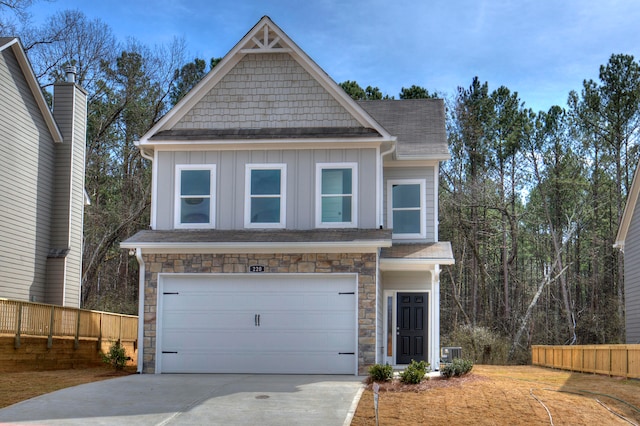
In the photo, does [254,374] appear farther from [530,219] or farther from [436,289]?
[530,219]

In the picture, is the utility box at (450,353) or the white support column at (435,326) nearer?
the white support column at (435,326)

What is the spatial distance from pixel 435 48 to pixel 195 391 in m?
14.8

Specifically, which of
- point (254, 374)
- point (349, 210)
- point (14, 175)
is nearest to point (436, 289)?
point (349, 210)

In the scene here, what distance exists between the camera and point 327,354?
1658 cm

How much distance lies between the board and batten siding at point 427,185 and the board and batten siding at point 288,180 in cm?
280

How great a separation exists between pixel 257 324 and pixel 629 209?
13.0 metres

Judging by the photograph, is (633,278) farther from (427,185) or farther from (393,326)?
(393,326)

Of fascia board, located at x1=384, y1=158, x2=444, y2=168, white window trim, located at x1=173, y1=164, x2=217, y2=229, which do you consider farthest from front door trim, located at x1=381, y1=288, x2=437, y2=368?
white window trim, located at x1=173, y1=164, x2=217, y2=229

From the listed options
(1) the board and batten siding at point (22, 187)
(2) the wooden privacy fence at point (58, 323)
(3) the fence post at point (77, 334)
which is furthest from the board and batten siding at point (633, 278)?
(1) the board and batten siding at point (22, 187)

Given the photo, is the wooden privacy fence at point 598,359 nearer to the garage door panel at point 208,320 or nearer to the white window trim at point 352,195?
the white window trim at point 352,195

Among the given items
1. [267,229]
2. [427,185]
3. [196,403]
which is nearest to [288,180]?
[267,229]

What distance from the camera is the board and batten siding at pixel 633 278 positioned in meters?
22.7

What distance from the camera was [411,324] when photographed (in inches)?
790

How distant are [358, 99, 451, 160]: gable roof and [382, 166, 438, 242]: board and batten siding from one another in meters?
0.49
